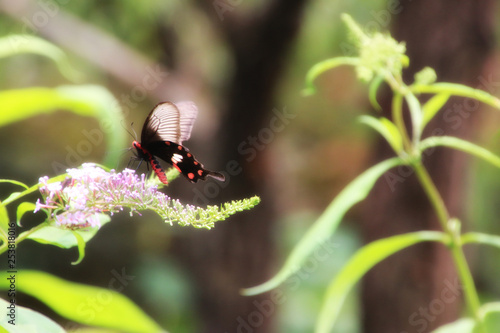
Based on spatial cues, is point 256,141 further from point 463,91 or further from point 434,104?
point 463,91

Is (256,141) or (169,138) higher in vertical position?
(256,141)

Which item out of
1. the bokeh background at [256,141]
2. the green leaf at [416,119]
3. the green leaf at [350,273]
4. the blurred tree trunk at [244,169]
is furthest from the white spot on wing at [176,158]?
the blurred tree trunk at [244,169]

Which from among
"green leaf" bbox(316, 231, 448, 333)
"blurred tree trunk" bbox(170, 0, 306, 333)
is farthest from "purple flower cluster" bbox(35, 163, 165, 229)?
"blurred tree trunk" bbox(170, 0, 306, 333)

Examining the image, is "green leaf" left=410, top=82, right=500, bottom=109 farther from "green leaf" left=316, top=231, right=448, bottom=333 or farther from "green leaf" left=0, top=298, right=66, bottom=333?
"green leaf" left=0, top=298, right=66, bottom=333

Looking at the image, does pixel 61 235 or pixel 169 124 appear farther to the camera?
pixel 169 124

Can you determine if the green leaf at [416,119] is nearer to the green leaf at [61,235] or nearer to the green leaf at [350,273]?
the green leaf at [350,273]

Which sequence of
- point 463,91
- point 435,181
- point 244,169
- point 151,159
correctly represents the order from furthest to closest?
point 244,169, point 435,181, point 151,159, point 463,91

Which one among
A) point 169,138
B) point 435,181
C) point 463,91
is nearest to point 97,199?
point 169,138
